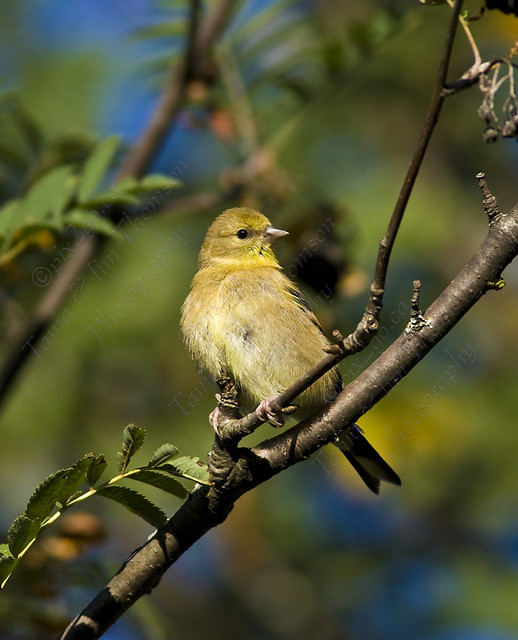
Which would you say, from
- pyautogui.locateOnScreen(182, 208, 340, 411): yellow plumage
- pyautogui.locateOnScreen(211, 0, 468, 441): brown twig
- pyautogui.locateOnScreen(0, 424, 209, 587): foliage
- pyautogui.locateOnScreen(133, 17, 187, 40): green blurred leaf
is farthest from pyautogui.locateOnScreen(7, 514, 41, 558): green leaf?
pyautogui.locateOnScreen(133, 17, 187, 40): green blurred leaf

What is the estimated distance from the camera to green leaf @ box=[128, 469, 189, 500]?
2.61m

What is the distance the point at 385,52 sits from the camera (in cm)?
725

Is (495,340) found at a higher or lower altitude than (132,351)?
lower

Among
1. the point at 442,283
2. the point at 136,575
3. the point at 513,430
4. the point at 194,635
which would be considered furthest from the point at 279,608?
the point at 136,575

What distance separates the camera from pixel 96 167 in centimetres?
366

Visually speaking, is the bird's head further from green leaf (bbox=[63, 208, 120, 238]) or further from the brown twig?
the brown twig

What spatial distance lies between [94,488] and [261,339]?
5.78ft

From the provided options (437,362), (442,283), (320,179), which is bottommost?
(437,362)

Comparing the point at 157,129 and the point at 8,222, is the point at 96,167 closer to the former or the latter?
the point at 8,222

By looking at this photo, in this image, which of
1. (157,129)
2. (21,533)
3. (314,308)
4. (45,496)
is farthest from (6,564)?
(314,308)

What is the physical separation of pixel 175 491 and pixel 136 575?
307 mm

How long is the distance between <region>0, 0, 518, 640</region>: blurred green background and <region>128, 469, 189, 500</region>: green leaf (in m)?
2.07

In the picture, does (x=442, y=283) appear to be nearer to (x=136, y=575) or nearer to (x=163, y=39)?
(x=163, y=39)

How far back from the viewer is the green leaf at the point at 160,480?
8.56 ft
